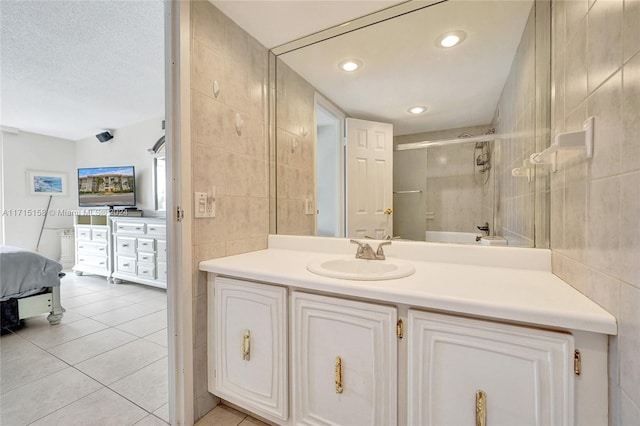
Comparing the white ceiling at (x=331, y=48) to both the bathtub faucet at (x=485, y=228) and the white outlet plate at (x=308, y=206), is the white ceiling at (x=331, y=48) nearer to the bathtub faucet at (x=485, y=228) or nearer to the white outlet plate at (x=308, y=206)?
the bathtub faucet at (x=485, y=228)

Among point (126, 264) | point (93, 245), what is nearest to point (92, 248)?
point (93, 245)

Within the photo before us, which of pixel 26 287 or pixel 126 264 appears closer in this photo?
pixel 26 287

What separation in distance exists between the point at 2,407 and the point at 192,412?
1070mm

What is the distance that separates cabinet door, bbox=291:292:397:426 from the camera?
35.9 inches

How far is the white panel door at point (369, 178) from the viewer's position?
1.53m

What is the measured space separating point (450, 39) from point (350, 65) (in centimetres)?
54

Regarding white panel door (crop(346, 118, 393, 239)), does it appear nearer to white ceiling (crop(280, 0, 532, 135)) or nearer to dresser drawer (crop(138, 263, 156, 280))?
white ceiling (crop(280, 0, 532, 135))

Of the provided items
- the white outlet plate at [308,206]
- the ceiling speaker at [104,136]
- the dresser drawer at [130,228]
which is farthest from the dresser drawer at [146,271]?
the white outlet plate at [308,206]

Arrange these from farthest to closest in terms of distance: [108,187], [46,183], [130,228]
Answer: [46,183], [108,187], [130,228]

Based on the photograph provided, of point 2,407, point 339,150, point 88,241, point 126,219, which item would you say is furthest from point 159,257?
point 339,150

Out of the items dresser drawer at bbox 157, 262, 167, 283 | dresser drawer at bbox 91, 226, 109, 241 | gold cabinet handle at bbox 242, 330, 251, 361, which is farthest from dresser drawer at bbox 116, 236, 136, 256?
gold cabinet handle at bbox 242, 330, 251, 361

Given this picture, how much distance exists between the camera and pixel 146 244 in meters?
3.41

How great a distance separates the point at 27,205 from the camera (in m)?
4.41

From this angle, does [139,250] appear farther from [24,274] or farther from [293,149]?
[293,149]
